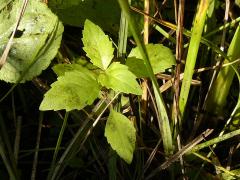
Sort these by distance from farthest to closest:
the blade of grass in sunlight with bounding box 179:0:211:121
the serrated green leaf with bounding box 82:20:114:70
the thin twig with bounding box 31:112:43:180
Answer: the thin twig with bounding box 31:112:43:180 → the serrated green leaf with bounding box 82:20:114:70 → the blade of grass in sunlight with bounding box 179:0:211:121

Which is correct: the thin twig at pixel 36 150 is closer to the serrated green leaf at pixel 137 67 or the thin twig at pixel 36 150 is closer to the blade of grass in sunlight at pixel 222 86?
the serrated green leaf at pixel 137 67

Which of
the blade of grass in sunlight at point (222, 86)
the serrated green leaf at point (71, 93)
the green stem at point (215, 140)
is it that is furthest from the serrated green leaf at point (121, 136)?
the blade of grass in sunlight at point (222, 86)

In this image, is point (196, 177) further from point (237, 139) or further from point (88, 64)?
point (88, 64)

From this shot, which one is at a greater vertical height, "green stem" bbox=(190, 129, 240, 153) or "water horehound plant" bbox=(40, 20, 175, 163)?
"water horehound plant" bbox=(40, 20, 175, 163)

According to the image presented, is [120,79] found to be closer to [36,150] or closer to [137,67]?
[137,67]

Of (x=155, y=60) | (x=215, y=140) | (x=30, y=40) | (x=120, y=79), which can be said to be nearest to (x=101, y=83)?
(x=120, y=79)

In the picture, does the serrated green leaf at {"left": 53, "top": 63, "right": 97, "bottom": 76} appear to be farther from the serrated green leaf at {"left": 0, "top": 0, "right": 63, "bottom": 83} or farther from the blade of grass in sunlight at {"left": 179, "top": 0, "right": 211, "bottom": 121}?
the blade of grass in sunlight at {"left": 179, "top": 0, "right": 211, "bottom": 121}

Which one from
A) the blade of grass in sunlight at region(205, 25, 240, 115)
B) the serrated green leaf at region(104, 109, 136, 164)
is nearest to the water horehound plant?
the serrated green leaf at region(104, 109, 136, 164)
